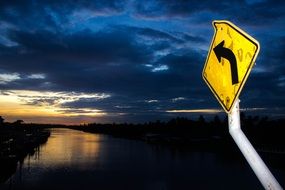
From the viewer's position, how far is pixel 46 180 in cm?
5494

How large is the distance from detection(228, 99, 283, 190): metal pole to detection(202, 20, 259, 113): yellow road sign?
65 millimetres

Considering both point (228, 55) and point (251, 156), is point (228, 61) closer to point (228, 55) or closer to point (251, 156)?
point (228, 55)

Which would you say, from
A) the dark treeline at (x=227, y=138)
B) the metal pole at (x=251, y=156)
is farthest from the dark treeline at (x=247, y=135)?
the metal pole at (x=251, y=156)

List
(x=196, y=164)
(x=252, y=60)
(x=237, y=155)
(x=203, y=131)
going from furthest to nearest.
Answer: (x=203, y=131) → (x=237, y=155) → (x=196, y=164) → (x=252, y=60)

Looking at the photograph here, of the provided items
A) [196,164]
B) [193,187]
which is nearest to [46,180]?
[193,187]

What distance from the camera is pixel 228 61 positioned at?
2256 millimetres

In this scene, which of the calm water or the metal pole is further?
the calm water

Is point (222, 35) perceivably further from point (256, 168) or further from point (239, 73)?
point (256, 168)

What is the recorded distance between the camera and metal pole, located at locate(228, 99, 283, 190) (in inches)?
83.6

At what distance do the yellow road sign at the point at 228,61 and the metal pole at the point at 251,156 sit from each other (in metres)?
0.07

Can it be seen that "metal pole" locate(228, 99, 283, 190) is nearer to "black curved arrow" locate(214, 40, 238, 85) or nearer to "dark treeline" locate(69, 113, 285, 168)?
"black curved arrow" locate(214, 40, 238, 85)

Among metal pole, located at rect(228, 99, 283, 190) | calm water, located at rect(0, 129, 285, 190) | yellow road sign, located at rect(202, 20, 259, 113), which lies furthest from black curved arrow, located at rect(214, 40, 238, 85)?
calm water, located at rect(0, 129, 285, 190)

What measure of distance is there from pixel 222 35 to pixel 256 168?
91 centimetres

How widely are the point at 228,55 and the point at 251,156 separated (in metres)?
0.68
